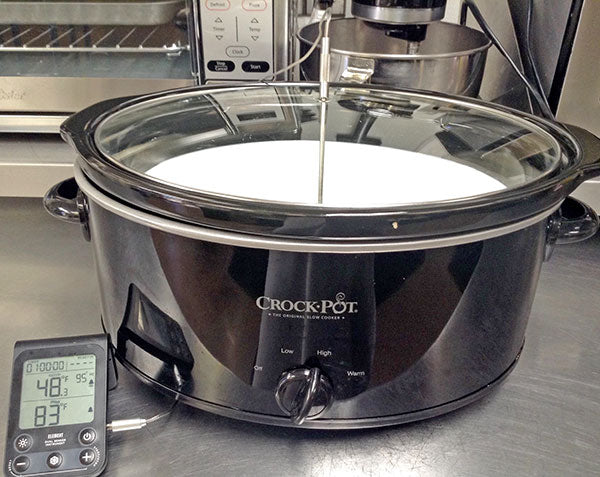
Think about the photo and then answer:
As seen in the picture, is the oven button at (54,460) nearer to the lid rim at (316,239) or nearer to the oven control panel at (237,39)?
the lid rim at (316,239)

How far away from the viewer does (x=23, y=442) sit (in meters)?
0.48

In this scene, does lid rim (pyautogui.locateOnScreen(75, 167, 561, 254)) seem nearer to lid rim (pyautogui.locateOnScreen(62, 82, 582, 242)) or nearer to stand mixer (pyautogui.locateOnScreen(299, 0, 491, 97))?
lid rim (pyautogui.locateOnScreen(62, 82, 582, 242))

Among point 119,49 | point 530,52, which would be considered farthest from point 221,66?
point 530,52

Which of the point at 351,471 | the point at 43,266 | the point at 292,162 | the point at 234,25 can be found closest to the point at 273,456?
the point at 351,471

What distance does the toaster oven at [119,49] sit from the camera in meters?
0.79

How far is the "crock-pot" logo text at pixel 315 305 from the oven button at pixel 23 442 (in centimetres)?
22

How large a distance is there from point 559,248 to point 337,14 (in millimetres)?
501

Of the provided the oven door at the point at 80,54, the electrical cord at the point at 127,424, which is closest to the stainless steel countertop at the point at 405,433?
the electrical cord at the point at 127,424

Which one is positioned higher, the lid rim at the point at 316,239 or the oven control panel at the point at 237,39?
the oven control panel at the point at 237,39

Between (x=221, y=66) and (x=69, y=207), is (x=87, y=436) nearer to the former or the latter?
(x=69, y=207)

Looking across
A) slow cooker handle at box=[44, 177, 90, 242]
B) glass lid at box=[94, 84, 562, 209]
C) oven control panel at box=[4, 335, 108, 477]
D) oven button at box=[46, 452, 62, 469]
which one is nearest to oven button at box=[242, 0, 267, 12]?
glass lid at box=[94, 84, 562, 209]

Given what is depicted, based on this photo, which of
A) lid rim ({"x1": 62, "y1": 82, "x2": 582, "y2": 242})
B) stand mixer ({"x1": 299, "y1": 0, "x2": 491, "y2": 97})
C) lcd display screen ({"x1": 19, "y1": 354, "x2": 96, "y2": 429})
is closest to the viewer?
lid rim ({"x1": 62, "y1": 82, "x2": 582, "y2": 242})

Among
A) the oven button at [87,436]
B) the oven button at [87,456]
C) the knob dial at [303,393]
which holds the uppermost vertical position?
the knob dial at [303,393]

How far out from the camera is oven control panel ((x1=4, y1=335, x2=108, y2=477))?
0.47m
